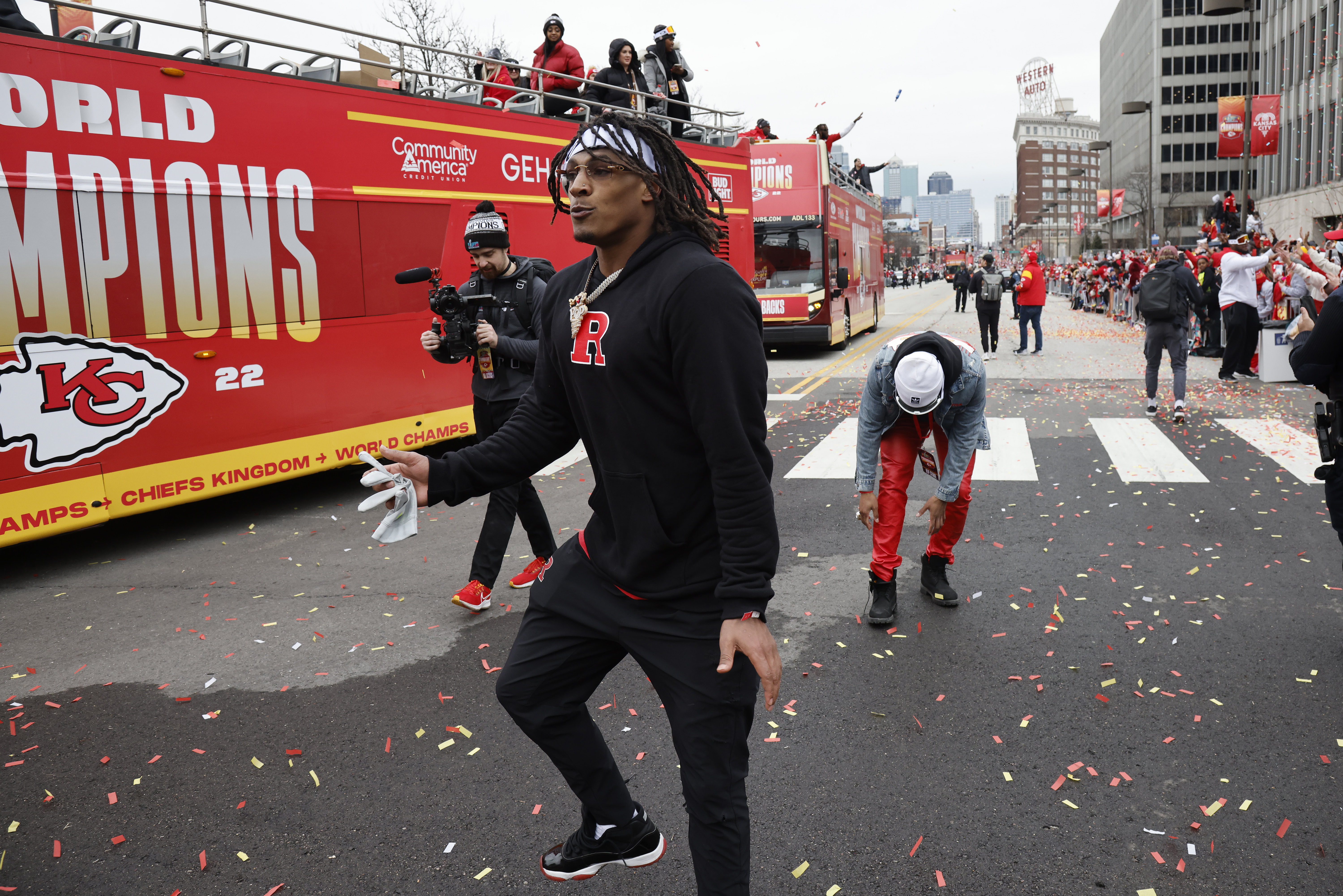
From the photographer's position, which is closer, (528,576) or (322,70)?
(528,576)

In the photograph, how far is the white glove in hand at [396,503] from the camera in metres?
2.58

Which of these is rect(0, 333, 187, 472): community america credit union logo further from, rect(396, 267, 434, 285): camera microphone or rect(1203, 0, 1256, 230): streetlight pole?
rect(1203, 0, 1256, 230): streetlight pole

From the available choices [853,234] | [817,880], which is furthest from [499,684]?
[853,234]

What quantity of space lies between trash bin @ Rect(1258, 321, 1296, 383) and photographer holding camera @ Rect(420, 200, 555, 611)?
40.7ft

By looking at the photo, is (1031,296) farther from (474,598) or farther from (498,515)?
(474,598)

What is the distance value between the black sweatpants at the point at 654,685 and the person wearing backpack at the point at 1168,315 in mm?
10595

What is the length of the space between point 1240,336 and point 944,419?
12.3m

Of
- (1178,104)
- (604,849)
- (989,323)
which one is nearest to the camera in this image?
(604,849)

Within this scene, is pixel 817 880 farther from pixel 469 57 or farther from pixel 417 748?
pixel 469 57

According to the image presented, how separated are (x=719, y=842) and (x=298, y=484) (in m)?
8.42

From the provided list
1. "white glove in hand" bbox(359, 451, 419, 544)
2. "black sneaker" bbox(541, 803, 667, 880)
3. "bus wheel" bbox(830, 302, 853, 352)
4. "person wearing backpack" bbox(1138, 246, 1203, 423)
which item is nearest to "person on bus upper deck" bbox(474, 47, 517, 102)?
"white glove in hand" bbox(359, 451, 419, 544)

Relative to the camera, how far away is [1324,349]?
4434 millimetres

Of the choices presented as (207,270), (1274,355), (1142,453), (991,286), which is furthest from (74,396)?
(991,286)

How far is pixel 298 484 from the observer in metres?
9.91
